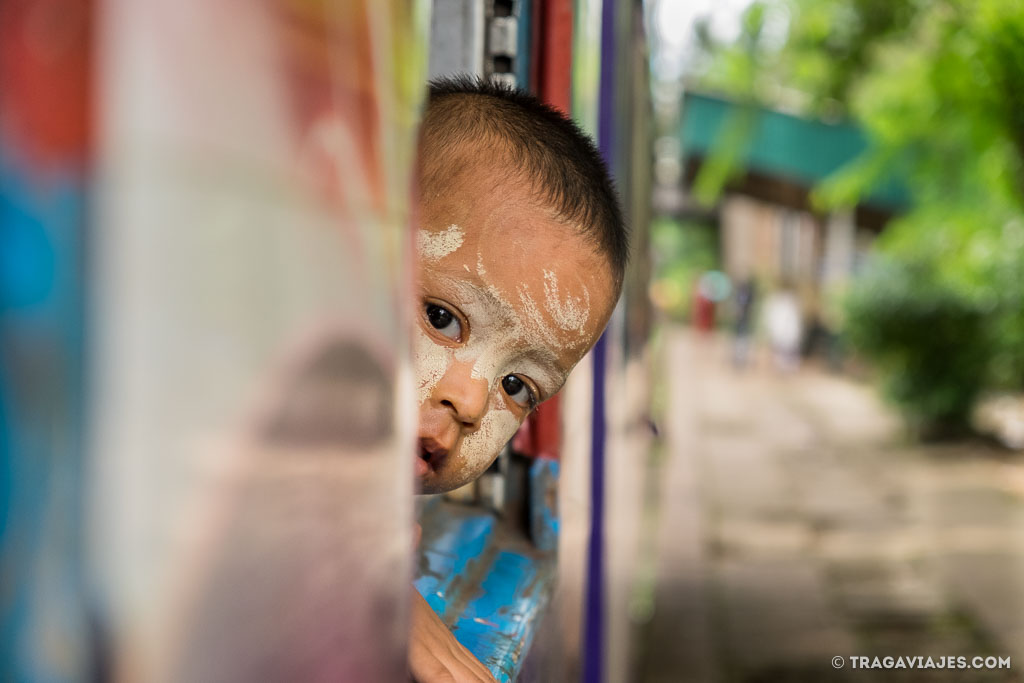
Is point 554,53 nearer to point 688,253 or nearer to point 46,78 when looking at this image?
point 46,78

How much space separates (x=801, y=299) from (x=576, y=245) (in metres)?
19.4

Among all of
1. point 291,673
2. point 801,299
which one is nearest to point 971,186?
point 291,673

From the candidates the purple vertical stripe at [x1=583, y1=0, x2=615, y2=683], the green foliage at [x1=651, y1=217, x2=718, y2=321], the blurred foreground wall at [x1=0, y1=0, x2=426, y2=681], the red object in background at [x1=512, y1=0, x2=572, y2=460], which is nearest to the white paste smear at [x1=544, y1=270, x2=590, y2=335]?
the blurred foreground wall at [x1=0, y1=0, x2=426, y2=681]

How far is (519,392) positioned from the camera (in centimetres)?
93

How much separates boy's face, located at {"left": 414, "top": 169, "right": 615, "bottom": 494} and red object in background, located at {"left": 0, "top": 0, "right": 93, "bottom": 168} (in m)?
0.51

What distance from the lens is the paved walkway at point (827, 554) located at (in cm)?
473

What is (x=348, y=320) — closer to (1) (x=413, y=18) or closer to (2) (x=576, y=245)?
(1) (x=413, y=18)

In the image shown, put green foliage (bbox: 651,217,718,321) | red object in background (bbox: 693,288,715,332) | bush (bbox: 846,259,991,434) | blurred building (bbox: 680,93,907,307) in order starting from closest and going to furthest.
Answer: bush (bbox: 846,259,991,434), blurred building (bbox: 680,93,907,307), red object in background (bbox: 693,288,715,332), green foliage (bbox: 651,217,718,321)

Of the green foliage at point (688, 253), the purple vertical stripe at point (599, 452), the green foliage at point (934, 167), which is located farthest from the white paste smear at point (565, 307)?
the green foliage at point (688, 253)

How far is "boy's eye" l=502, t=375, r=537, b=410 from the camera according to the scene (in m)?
0.91

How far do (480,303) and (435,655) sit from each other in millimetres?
283

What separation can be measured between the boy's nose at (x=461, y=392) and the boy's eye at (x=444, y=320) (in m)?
→ 0.03

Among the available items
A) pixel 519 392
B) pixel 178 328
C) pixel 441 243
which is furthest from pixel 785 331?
pixel 178 328

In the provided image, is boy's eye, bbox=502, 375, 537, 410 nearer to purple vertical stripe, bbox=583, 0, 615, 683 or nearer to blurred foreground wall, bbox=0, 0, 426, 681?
blurred foreground wall, bbox=0, 0, 426, 681
